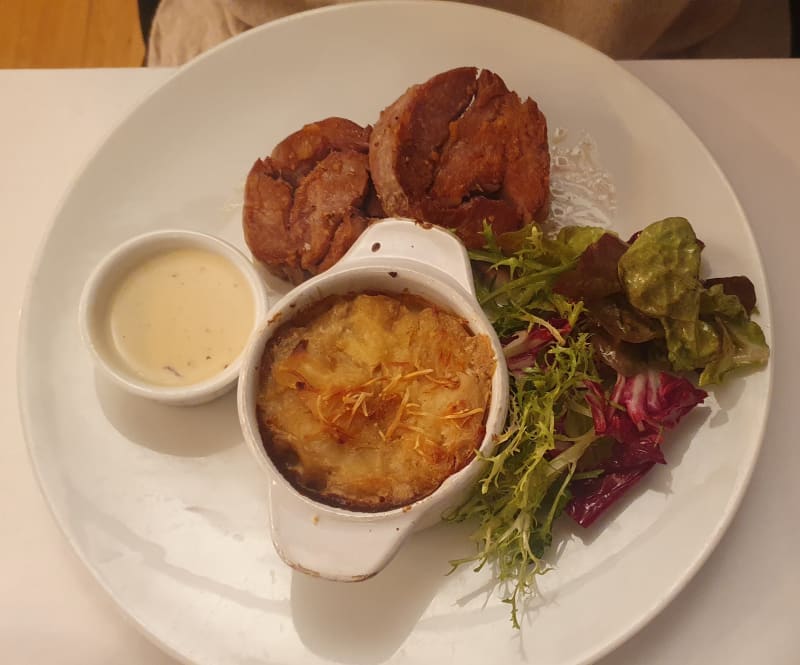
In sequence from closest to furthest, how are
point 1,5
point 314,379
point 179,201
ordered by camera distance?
point 314,379, point 179,201, point 1,5

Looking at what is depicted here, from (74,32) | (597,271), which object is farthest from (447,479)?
(74,32)

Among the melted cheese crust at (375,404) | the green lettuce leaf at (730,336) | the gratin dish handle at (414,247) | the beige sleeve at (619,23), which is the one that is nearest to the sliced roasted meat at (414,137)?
the gratin dish handle at (414,247)

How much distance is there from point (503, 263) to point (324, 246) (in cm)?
41

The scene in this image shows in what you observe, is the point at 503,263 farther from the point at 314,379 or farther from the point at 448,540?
the point at 448,540

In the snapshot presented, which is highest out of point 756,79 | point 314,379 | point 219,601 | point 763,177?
point 756,79

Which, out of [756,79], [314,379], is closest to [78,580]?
[314,379]

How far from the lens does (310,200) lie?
175cm

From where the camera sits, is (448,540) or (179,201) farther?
(179,201)

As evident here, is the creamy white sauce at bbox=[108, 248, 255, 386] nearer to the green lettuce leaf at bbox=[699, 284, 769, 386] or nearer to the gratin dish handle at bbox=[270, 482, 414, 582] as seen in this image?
the gratin dish handle at bbox=[270, 482, 414, 582]

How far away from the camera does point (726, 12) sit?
2229mm

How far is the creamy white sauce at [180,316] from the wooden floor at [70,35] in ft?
4.93

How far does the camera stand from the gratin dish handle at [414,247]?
1.55m

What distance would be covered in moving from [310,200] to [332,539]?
2.63 feet

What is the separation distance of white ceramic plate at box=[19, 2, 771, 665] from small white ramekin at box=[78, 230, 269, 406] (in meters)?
0.10
